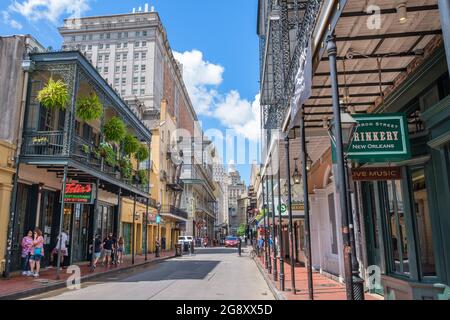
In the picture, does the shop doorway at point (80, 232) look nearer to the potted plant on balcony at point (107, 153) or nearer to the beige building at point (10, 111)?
the potted plant on balcony at point (107, 153)

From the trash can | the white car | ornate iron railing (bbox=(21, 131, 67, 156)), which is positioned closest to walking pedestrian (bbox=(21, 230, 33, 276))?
ornate iron railing (bbox=(21, 131, 67, 156))

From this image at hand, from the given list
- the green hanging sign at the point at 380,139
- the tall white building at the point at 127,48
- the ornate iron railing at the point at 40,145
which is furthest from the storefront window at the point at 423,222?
the tall white building at the point at 127,48

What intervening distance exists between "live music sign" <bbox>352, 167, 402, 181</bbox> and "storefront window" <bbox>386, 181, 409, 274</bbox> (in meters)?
0.57

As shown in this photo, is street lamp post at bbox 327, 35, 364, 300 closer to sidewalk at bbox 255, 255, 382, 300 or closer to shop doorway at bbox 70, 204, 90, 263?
sidewalk at bbox 255, 255, 382, 300

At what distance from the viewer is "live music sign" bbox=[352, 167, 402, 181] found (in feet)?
26.8

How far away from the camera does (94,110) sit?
55.2ft

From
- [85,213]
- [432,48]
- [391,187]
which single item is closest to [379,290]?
[391,187]

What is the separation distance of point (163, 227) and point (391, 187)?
39307 millimetres

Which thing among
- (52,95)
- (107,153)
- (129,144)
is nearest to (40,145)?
(52,95)

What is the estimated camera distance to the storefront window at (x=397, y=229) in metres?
8.55

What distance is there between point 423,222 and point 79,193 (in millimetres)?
12872

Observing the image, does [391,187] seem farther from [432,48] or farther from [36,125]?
[36,125]

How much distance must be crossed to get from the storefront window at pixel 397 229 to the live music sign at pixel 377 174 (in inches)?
22.5

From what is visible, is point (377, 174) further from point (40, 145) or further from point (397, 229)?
point (40, 145)
